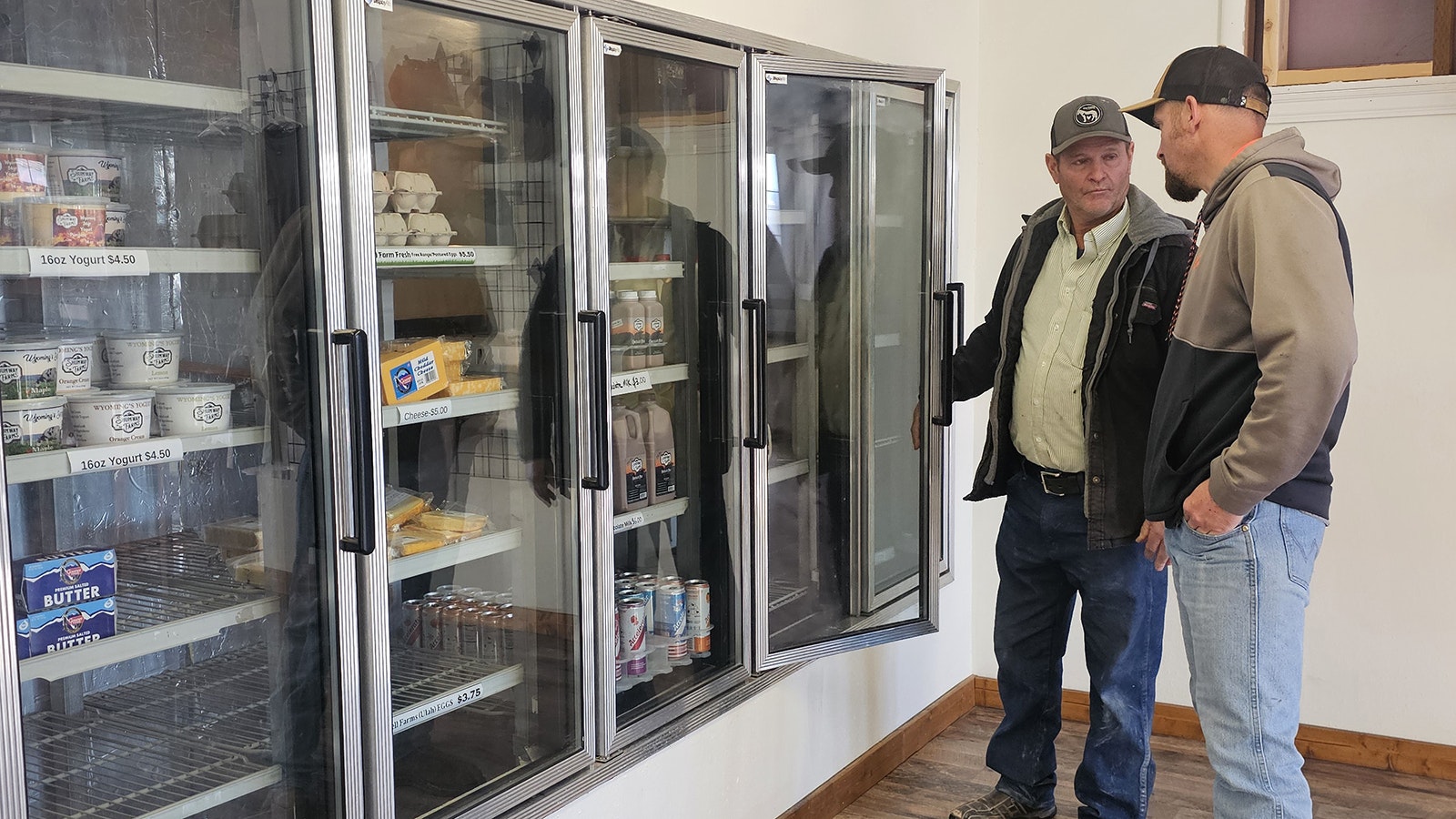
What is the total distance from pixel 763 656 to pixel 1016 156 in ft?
7.33

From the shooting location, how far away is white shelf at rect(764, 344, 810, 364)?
126 inches

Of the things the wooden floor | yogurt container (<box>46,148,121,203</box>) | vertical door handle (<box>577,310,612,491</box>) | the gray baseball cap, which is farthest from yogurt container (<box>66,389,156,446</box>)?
the wooden floor

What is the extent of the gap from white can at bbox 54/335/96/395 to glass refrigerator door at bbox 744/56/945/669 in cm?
156

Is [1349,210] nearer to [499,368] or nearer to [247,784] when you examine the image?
[499,368]

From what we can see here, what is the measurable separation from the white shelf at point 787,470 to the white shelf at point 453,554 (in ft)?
3.19

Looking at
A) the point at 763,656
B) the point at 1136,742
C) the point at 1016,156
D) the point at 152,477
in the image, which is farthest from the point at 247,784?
the point at 1016,156

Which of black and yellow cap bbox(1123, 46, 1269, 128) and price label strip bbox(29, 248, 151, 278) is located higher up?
black and yellow cap bbox(1123, 46, 1269, 128)

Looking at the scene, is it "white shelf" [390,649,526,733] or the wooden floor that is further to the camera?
the wooden floor

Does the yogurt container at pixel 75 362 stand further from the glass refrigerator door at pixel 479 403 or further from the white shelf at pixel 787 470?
the white shelf at pixel 787 470

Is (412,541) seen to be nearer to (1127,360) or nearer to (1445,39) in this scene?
(1127,360)

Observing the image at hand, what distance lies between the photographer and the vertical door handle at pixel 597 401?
235cm

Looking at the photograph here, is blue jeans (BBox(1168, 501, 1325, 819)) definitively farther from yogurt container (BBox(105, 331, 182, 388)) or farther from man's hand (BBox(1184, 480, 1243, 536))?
yogurt container (BBox(105, 331, 182, 388))

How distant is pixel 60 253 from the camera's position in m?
1.57

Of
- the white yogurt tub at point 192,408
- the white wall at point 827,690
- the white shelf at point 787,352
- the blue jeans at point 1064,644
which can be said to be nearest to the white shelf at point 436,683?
the white wall at point 827,690
